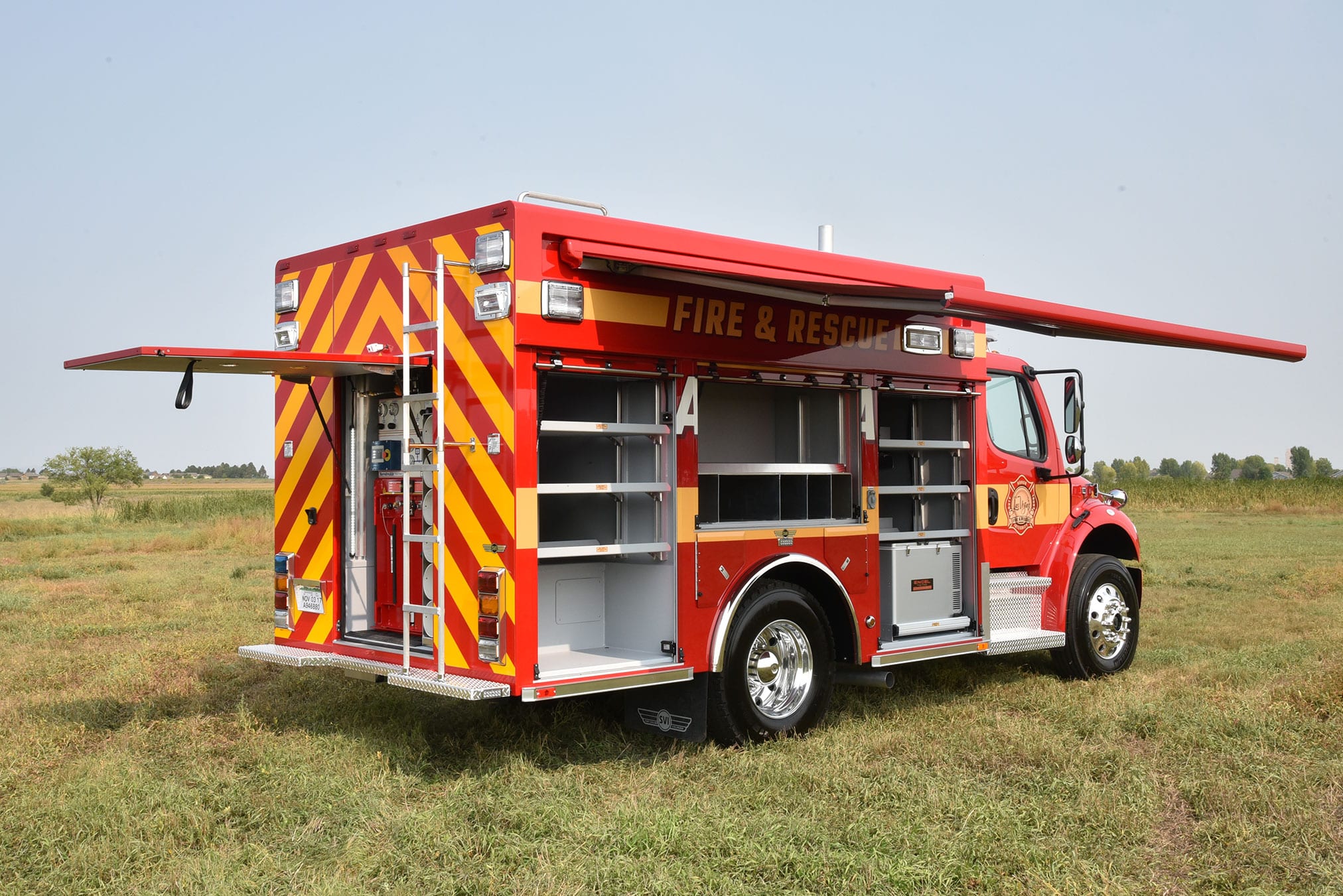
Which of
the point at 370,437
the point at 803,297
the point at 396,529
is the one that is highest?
the point at 803,297

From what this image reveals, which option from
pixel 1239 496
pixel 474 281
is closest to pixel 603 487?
pixel 474 281

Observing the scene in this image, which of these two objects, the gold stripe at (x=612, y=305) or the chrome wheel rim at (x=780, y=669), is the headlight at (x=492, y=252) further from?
the chrome wheel rim at (x=780, y=669)

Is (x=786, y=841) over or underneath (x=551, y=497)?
underneath

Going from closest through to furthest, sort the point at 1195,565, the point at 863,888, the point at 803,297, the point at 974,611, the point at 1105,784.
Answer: the point at 863,888
the point at 1105,784
the point at 803,297
the point at 974,611
the point at 1195,565

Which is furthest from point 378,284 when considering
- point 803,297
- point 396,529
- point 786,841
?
point 786,841

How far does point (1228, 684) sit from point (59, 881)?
7.50 meters

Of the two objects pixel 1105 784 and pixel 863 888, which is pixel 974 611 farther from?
pixel 863 888

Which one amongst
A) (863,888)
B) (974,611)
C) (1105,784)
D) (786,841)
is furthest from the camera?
(974,611)

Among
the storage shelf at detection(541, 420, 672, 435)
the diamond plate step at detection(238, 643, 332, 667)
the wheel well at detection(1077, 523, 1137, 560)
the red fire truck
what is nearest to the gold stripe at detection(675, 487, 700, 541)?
the red fire truck

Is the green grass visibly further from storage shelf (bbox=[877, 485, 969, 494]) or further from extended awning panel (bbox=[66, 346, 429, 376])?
extended awning panel (bbox=[66, 346, 429, 376])

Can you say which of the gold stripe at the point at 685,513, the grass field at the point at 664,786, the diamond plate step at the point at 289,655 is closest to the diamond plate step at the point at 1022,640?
the grass field at the point at 664,786

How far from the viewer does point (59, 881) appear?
4.77 m

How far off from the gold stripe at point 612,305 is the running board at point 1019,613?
350cm

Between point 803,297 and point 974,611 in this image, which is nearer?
point 803,297
